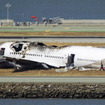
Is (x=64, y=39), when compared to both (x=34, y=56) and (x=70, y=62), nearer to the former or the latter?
(x=34, y=56)

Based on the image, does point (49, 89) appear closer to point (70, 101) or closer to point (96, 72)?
point (70, 101)

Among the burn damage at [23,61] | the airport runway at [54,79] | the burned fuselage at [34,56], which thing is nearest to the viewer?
the airport runway at [54,79]

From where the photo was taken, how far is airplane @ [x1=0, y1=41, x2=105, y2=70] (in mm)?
89812

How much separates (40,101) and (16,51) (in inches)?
753

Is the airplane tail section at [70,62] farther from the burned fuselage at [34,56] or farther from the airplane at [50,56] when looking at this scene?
the burned fuselage at [34,56]

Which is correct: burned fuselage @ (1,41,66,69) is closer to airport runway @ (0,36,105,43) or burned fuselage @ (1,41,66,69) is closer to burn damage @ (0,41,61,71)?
burn damage @ (0,41,61,71)

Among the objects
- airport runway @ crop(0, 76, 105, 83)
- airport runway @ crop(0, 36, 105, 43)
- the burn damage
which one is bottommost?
airport runway @ crop(0, 76, 105, 83)

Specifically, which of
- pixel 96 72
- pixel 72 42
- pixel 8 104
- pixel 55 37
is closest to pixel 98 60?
pixel 96 72

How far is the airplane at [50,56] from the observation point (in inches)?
3536

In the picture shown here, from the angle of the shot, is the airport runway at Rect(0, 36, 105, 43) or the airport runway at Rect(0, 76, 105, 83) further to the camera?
the airport runway at Rect(0, 36, 105, 43)

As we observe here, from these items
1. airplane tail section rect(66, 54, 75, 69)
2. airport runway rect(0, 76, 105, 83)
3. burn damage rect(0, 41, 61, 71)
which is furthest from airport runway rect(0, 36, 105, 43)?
airport runway rect(0, 76, 105, 83)

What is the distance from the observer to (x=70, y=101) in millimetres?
74312

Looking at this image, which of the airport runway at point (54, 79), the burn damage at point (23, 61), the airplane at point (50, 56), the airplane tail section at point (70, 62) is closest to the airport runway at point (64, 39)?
the burn damage at point (23, 61)

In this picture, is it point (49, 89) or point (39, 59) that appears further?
point (39, 59)
